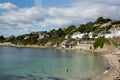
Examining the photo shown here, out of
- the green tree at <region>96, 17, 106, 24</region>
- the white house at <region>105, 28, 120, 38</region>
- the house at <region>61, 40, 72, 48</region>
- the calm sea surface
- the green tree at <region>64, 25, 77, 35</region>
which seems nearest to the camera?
the calm sea surface

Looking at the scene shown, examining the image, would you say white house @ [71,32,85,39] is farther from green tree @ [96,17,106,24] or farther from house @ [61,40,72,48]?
green tree @ [96,17,106,24]

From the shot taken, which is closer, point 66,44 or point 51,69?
point 51,69

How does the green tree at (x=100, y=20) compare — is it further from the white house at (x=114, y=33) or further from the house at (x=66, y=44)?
the white house at (x=114, y=33)

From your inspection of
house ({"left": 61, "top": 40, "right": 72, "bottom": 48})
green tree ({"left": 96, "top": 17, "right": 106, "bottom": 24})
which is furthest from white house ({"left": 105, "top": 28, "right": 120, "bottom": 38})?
green tree ({"left": 96, "top": 17, "right": 106, "bottom": 24})

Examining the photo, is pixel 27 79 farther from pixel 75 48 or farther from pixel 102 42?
pixel 75 48

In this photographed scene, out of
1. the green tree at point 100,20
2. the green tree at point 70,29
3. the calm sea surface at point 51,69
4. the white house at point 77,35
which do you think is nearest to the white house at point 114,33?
the white house at point 77,35

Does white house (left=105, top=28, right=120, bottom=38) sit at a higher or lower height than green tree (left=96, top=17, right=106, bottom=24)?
lower

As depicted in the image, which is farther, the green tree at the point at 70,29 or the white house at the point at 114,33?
the green tree at the point at 70,29

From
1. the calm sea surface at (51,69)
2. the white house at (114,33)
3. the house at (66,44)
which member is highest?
the white house at (114,33)

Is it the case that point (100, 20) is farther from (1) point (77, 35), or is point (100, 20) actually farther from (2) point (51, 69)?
(2) point (51, 69)

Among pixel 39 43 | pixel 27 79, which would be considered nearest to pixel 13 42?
pixel 39 43

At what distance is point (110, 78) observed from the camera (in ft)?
97.5

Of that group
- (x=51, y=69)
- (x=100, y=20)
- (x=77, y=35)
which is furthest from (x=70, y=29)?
(x=51, y=69)

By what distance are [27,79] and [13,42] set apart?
167 m
